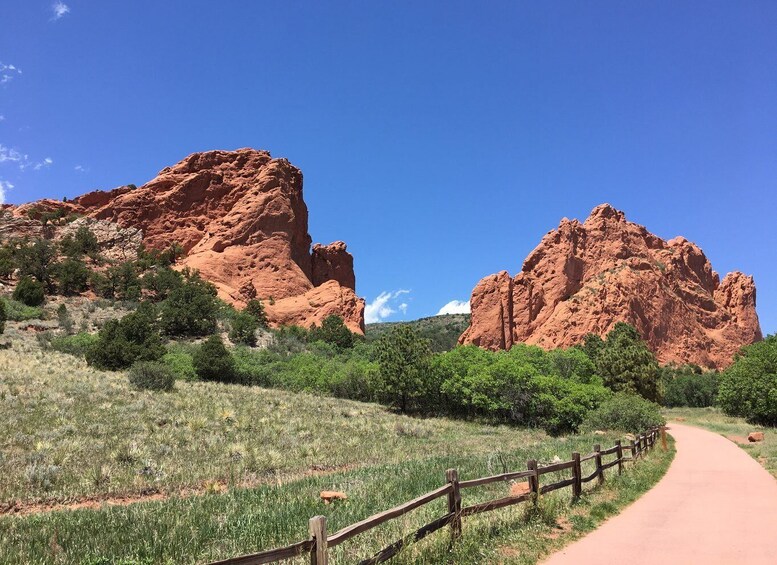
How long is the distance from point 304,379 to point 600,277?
64622 mm

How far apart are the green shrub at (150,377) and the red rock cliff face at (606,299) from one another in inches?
2690

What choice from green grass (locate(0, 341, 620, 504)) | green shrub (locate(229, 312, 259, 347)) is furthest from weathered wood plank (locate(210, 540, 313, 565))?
green shrub (locate(229, 312, 259, 347))

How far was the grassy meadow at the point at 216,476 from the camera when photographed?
7.46 meters

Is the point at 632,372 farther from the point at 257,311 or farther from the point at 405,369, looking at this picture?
the point at 257,311

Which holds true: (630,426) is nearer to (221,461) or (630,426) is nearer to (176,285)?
(221,461)

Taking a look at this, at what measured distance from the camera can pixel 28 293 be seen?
57.2 metres

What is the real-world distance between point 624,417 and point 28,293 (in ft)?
207

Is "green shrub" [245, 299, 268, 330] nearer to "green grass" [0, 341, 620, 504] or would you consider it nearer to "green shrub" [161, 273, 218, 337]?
"green shrub" [161, 273, 218, 337]

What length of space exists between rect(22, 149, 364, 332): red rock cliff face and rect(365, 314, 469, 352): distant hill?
26.2 metres

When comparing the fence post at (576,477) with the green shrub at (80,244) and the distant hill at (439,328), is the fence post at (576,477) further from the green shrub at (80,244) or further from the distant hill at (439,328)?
the distant hill at (439,328)

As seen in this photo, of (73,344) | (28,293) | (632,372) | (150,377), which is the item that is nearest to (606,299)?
(632,372)

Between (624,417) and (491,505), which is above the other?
(491,505)

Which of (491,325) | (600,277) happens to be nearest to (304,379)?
(491,325)

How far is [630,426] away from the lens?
30.7 meters
